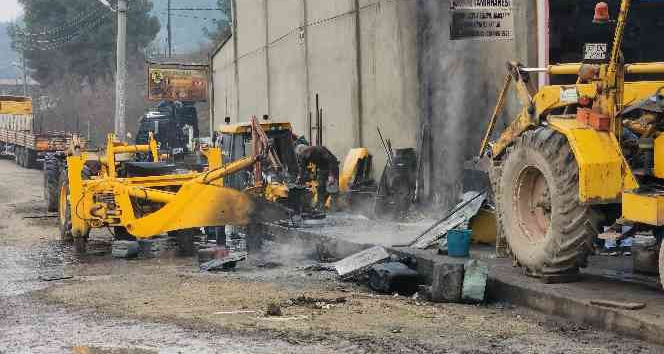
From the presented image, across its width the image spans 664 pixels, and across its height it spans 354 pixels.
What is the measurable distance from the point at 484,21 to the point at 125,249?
6.73 metres

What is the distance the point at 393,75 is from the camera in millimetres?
18734

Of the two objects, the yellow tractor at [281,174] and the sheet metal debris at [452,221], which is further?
the yellow tractor at [281,174]

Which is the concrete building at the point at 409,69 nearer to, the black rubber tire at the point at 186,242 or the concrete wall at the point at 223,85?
the black rubber tire at the point at 186,242

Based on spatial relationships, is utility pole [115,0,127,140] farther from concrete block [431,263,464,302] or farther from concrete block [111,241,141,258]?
concrete block [431,263,464,302]

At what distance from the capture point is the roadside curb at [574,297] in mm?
6953

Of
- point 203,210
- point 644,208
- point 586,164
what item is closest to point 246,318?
point 586,164

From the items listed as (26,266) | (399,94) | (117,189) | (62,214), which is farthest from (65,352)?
(399,94)

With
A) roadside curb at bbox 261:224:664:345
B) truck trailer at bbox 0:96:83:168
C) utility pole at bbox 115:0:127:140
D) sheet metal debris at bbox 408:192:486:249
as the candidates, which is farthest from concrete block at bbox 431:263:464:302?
truck trailer at bbox 0:96:83:168

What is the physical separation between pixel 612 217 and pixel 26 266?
7.39 metres

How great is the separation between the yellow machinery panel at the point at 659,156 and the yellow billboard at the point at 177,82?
129ft

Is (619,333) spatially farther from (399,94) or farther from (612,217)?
(399,94)

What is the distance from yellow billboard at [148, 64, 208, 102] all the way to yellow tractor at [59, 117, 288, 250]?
31.3 m

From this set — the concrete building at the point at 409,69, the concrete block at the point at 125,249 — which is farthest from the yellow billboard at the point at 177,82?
the concrete block at the point at 125,249

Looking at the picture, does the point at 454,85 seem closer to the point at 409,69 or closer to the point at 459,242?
the point at 409,69
